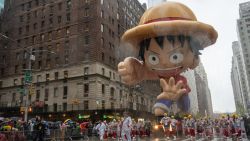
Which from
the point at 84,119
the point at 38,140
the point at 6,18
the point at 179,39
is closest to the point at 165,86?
the point at 179,39

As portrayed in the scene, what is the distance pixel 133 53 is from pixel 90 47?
137 feet

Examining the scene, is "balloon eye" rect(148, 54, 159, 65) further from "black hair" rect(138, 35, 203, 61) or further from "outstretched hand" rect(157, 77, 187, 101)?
"outstretched hand" rect(157, 77, 187, 101)

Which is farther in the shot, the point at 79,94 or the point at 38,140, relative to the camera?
the point at 79,94

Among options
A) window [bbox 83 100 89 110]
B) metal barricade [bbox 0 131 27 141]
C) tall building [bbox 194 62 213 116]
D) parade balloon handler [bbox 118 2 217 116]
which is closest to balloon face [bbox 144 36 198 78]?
parade balloon handler [bbox 118 2 217 116]

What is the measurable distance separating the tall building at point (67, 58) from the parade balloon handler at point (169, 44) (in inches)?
1508

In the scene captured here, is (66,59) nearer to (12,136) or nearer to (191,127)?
(12,136)

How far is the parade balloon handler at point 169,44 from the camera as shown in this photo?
6336 millimetres

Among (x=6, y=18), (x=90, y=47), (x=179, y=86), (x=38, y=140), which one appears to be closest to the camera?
(x=179, y=86)

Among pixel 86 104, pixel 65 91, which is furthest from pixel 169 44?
pixel 65 91

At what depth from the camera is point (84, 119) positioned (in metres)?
45.3

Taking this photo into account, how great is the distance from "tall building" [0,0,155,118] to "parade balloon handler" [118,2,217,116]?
126ft

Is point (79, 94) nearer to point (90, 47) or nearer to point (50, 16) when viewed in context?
point (90, 47)

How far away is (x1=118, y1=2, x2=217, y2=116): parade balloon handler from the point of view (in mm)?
6336

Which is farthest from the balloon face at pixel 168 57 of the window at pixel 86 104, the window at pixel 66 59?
the window at pixel 66 59
